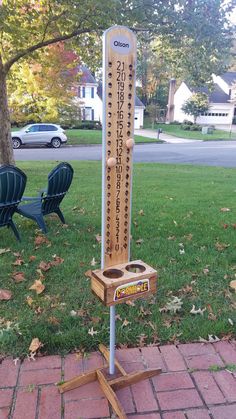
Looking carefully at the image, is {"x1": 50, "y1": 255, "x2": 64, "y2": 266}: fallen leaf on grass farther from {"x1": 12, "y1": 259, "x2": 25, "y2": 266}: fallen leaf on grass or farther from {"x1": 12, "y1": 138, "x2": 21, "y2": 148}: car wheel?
{"x1": 12, "y1": 138, "x2": 21, "y2": 148}: car wheel

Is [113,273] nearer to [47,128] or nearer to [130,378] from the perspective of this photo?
[130,378]

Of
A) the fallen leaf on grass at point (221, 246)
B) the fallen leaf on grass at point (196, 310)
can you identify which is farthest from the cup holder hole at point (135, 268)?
the fallen leaf on grass at point (221, 246)

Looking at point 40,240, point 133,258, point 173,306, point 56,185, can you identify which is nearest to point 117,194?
point 173,306

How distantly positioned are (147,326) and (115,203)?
128 cm

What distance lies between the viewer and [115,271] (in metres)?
2.13

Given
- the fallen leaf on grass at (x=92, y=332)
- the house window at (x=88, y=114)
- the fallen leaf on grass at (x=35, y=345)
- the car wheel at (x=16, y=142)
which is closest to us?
the fallen leaf on grass at (x=35, y=345)

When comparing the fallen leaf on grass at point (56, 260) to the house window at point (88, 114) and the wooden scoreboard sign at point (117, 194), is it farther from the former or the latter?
the house window at point (88, 114)

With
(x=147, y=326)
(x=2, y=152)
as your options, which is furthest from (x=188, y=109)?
(x=147, y=326)

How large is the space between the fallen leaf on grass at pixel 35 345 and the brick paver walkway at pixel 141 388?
0.10 meters

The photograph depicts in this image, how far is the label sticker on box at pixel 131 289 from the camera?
1.99m

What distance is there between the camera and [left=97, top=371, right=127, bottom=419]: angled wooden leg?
2029 mm

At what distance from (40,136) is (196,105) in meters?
26.7

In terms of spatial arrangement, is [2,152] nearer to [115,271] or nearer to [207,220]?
[207,220]

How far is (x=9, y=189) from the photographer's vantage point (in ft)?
13.8
